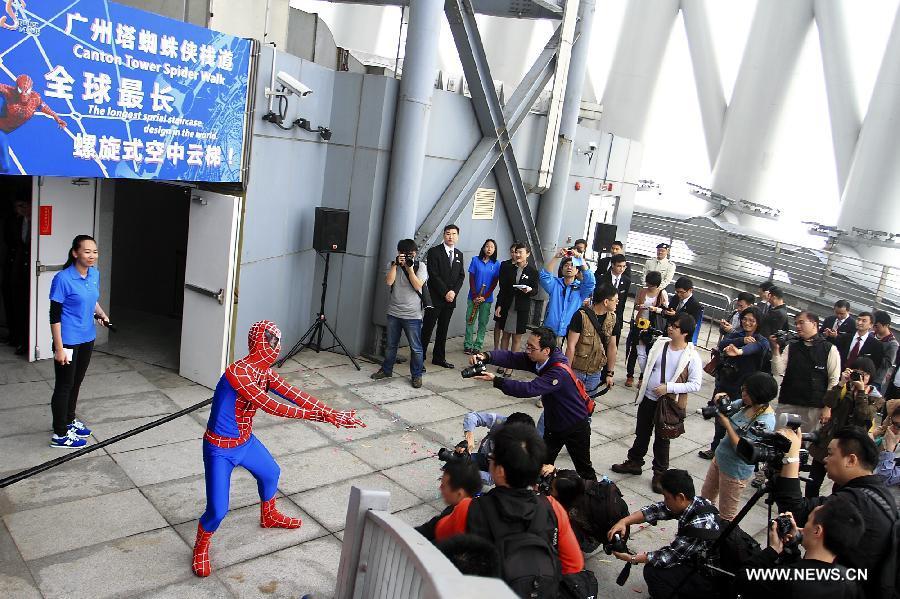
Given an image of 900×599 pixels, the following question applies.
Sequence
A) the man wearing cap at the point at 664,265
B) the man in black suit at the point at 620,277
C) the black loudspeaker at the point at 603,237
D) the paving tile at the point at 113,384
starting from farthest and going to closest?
1. the black loudspeaker at the point at 603,237
2. the man wearing cap at the point at 664,265
3. the man in black suit at the point at 620,277
4. the paving tile at the point at 113,384

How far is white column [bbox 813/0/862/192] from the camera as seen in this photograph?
1800 cm

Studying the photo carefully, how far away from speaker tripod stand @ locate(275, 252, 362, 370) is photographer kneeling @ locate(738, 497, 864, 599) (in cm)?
664

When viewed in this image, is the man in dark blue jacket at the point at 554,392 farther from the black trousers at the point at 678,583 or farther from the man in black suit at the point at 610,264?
the man in black suit at the point at 610,264

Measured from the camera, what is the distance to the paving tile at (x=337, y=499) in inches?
236

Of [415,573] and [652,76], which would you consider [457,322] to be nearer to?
[415,573]

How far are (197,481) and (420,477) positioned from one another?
1.97 m

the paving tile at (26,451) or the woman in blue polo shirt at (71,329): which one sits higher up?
the woman in blue polo shirt at (71,329)

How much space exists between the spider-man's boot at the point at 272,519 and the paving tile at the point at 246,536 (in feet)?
0.12

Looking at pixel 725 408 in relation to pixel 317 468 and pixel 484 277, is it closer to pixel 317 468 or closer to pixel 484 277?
pixel 317 468

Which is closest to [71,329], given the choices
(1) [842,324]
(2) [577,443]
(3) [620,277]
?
(2) [577,443]

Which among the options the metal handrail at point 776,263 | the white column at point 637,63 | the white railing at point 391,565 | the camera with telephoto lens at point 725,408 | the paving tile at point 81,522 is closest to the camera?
the white railing at point 391,565

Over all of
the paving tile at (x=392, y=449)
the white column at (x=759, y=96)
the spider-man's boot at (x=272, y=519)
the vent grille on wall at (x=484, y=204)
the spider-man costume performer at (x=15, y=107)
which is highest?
the white column at (x=759, y=96)

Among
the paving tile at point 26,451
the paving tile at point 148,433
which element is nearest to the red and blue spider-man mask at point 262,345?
the paving tile at point 148,433

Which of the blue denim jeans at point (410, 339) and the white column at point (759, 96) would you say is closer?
the blue denim jeans at point (410, 339)
